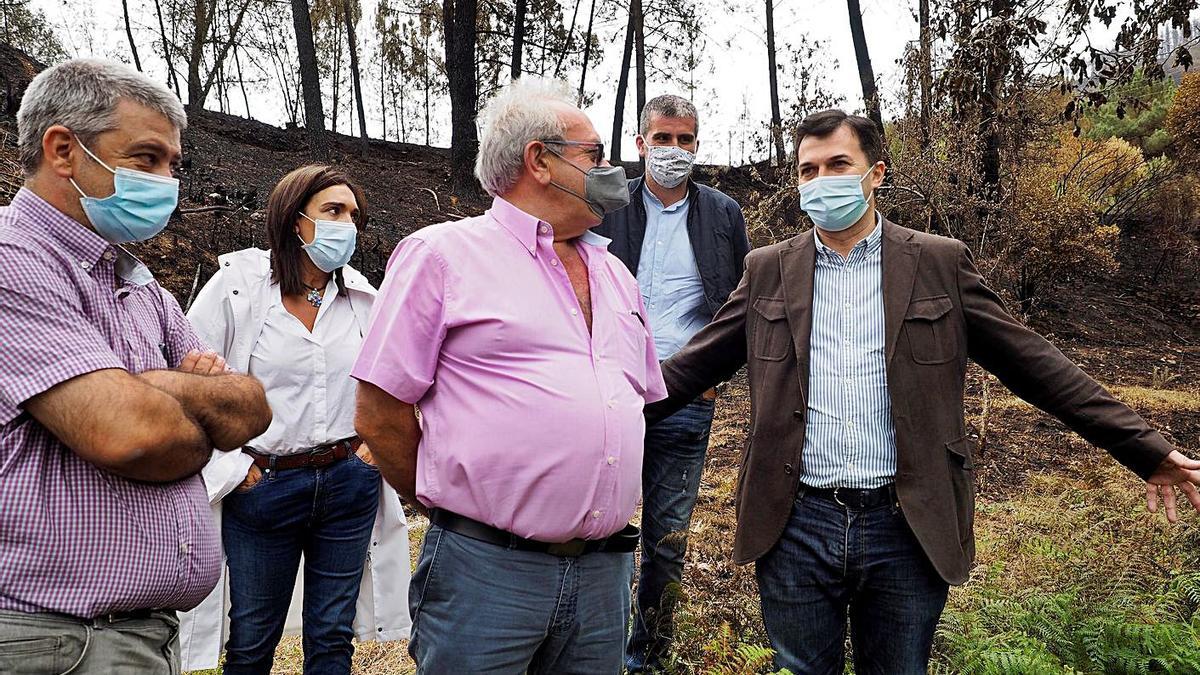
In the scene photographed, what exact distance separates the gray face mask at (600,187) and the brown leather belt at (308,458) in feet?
5.25

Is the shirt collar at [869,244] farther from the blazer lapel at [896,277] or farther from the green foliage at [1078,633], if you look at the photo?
the green foliage at [1078,633]

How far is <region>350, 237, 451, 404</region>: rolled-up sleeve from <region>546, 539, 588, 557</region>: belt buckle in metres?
0.53

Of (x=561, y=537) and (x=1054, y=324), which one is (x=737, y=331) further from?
(x=1054, y=324)

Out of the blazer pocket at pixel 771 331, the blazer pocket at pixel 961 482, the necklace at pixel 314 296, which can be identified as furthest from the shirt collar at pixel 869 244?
the necklace at pixel 314 296

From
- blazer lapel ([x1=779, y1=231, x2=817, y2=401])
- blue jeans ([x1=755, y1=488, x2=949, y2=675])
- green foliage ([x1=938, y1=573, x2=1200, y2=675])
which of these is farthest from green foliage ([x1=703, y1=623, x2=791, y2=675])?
green foliage ([x1=938, y1=573, x2=1200, y2=675])

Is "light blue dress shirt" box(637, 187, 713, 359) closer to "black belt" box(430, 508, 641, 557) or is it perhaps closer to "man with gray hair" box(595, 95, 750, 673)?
"man with gray hair" box(595, 95, 750, 673)

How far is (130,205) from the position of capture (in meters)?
Answer: 2.16

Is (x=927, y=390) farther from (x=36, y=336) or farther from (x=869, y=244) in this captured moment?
(x=36, y=336)

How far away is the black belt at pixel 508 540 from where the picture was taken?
226cm

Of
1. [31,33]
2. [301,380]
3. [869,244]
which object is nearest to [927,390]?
[869,244]

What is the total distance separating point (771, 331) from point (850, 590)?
862 millimetres

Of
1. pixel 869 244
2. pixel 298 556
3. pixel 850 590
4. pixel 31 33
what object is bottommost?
pixel 298 556

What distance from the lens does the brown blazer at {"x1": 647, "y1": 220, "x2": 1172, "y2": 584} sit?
2.63m

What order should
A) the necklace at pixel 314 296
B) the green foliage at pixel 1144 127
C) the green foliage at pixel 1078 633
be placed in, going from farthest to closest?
the green foliage at pixel 1144 127 → the necklace at pixel 314 296 → the green foliage at pixel 1078 633
